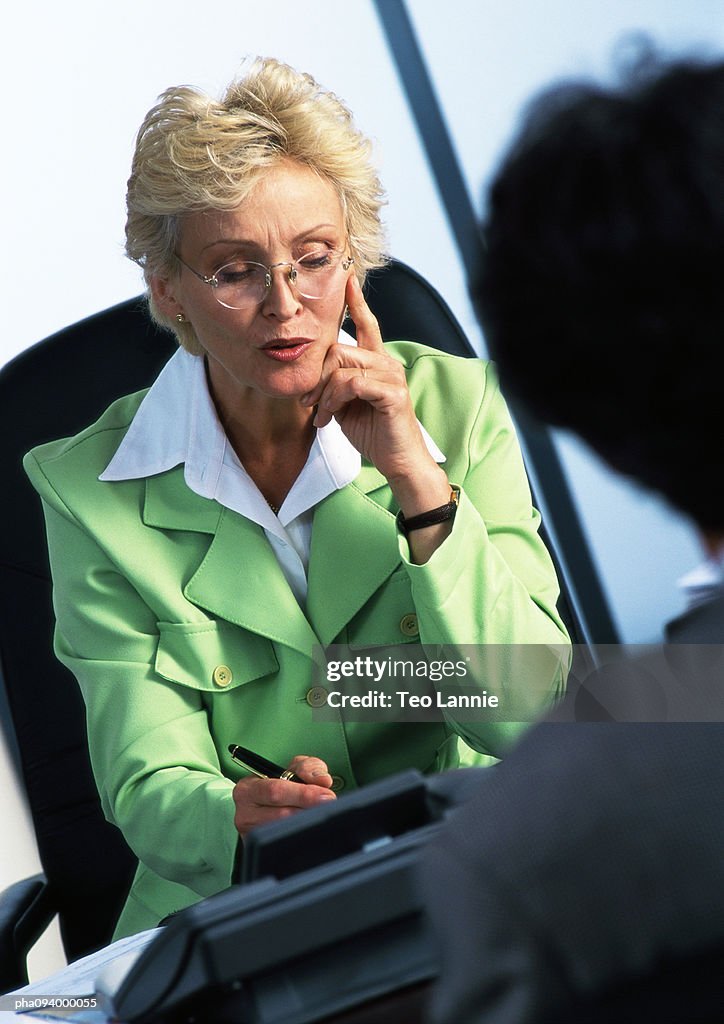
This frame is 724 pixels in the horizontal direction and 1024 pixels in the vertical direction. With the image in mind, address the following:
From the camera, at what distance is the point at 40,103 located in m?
2.36

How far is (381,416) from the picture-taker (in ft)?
4.99

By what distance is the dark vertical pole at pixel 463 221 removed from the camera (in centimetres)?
268

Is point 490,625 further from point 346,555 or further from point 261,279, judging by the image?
point 261,279

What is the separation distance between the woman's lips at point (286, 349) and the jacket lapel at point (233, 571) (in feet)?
0.69

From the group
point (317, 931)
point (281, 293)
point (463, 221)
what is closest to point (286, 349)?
point (281, 293)

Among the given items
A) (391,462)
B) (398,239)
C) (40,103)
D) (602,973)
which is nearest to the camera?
(602,973)

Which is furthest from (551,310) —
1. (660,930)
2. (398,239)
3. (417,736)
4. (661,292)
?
(398,239)

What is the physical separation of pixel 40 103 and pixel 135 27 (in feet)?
0.84

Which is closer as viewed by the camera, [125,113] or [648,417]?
[648,417]

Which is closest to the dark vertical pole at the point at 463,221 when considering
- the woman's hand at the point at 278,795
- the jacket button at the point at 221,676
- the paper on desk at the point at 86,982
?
the jacket button at the point at 221,676

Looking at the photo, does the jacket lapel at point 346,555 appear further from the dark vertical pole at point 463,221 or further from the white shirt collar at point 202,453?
the dark vertical pole at point 463,221

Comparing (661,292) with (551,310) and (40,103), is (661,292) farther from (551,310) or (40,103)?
(40,103)

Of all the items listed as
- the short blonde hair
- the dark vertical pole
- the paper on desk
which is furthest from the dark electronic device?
the dark vertical pole

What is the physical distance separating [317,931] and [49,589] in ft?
3.79
